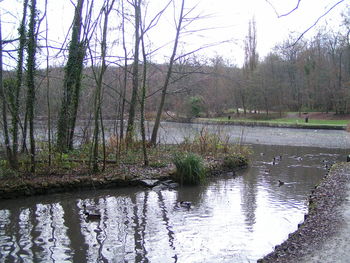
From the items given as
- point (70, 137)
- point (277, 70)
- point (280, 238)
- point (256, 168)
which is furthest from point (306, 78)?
point (280, 238)

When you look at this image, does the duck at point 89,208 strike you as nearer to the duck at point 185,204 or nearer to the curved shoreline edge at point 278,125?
the duck at point 185,204

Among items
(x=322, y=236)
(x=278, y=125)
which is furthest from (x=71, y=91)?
(x=278, y=125)

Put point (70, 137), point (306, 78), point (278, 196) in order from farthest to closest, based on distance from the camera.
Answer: point (306, 78) < point (70, 137) < point (278, 196)

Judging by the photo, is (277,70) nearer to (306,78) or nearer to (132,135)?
(306,78)

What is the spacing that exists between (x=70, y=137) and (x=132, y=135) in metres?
2.43

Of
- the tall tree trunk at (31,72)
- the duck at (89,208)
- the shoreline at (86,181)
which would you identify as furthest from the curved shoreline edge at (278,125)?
the duck at (89,208)

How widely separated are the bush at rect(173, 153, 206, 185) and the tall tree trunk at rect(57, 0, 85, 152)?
370 centimetres

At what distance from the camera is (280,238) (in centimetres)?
656

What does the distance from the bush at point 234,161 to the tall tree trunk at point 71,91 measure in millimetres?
5774

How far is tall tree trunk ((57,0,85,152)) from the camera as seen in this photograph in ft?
39.7

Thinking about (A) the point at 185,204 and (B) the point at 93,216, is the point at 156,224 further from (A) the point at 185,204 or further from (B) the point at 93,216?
(A) the point at 185,204

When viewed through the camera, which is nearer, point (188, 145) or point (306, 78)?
point (188, 145)

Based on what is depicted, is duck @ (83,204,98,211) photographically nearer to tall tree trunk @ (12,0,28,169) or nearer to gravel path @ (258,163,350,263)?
tall tree trunk @ (12,0,28,169)

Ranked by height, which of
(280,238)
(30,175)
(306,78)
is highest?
(306,78)
